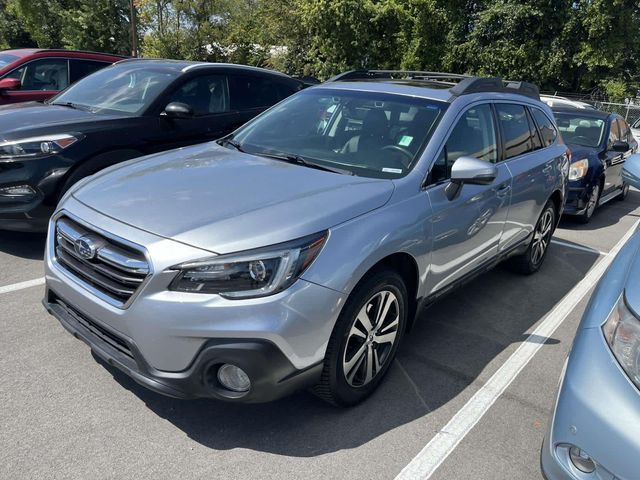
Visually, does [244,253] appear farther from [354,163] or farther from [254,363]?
[354,163]

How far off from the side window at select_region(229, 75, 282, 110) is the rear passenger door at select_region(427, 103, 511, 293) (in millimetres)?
3183

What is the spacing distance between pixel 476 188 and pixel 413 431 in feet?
5.56

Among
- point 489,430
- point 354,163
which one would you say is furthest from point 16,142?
point 489,430

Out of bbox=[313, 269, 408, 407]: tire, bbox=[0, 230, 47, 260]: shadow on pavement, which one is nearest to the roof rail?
bbox=[313, 269, 408, 407]: tire

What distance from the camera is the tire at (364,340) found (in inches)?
104

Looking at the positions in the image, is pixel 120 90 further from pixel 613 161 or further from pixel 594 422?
pixel 613 161

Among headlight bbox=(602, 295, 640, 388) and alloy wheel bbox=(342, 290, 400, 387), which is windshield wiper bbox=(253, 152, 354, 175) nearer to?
alloy wheel bbox=(342, 290, 400, 387)

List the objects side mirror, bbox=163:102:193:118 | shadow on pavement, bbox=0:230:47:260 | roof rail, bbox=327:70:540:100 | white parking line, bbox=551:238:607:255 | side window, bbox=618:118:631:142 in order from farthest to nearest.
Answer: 1. side window, bbox=618:118:631:142
2. white parking line, bbox=551:238:607:255
3. side mirror, bbox=163:102:193:118
4. shadow on pavement, bbox=0:230:47:260
5. roof rail, bbox=327:70:540:100

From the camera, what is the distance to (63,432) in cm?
261

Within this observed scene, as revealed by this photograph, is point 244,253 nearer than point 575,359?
No

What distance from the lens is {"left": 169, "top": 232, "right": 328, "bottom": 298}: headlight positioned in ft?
7.66

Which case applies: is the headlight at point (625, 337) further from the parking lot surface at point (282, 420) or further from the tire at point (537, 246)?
the tire at point (537, 246)

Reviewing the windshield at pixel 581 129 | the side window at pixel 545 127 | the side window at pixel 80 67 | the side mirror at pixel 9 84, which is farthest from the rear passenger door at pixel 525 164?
the side window at pixel 80 67

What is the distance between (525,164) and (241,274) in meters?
3.06
